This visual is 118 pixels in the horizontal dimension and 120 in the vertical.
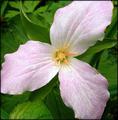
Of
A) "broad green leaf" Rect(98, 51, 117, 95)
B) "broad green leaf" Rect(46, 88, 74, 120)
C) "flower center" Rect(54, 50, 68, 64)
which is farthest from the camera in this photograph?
"broad green leaf" Rect(98, 51, 117, 95)

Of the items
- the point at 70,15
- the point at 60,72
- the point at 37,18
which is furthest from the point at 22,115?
the point at 37,18

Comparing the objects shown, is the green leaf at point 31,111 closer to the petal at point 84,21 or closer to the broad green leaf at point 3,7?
the petal at point 84,21

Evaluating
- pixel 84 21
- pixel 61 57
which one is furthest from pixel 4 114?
pixel 84 21

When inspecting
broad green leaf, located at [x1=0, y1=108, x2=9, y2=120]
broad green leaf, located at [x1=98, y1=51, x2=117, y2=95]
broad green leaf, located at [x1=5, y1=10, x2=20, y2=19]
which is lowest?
broad green leaf, located at [x1=0, y1=108, x2=9, y2=120]

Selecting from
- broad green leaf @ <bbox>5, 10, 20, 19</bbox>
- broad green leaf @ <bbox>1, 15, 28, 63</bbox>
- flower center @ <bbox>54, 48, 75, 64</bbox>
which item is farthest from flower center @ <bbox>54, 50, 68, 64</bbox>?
broad green leaf @ <bbox>5, 10, 20, 19</bbox>

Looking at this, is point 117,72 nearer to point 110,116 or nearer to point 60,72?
point 110,116

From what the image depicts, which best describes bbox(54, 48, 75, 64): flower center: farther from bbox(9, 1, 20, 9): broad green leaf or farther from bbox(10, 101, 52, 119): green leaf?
bbox(9, 1, 20, 9): broad green leaf

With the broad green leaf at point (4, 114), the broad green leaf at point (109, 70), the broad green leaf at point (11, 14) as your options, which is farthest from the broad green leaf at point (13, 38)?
the broad green leaf at point (109, 70)

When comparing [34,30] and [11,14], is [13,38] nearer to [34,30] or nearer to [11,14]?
[11,14]
